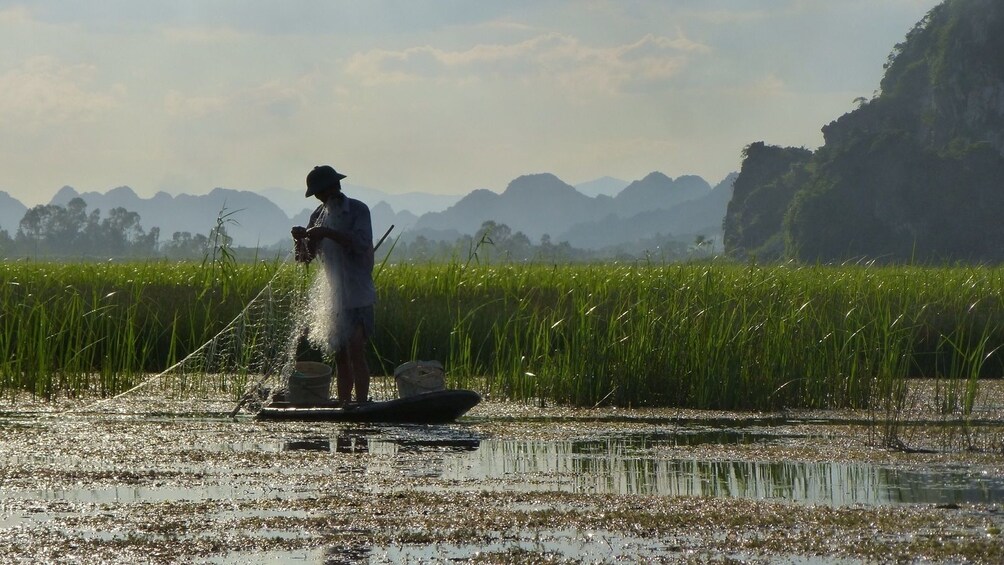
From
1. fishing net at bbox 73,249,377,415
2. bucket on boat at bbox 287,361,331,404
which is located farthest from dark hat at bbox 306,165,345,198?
bucket on boat at bbox 287,361,331,404

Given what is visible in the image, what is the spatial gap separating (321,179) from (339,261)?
0.51 meters

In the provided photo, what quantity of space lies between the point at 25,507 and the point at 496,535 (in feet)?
6.31

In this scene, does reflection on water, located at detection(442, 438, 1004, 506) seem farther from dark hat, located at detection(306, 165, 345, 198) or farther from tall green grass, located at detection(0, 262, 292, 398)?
tall green grass, located at detection(0, 262, 292, 398)

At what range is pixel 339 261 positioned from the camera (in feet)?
24.7

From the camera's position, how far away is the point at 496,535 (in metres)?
4.37

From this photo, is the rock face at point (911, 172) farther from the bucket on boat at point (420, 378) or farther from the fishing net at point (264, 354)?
the bucket on boat at point (420, 378)

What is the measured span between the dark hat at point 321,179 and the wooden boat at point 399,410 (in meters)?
1.34

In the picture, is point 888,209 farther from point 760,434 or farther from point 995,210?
point 760,434

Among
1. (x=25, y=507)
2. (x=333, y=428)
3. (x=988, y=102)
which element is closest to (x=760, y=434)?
(x=333, y=428)

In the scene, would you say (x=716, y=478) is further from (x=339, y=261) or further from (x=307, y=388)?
(x=307, y=388)

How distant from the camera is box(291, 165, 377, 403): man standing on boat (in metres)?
7.46

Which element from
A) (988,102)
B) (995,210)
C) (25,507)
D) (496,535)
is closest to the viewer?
(496,535)

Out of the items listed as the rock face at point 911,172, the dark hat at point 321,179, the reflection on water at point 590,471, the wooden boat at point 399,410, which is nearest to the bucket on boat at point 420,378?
the wooden boat at point 399,410

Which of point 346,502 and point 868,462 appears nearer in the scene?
point 346,502
